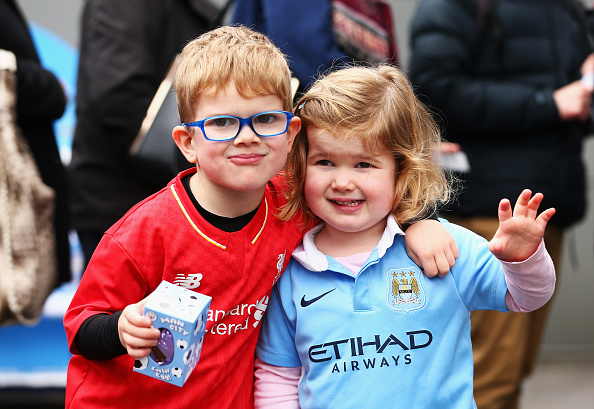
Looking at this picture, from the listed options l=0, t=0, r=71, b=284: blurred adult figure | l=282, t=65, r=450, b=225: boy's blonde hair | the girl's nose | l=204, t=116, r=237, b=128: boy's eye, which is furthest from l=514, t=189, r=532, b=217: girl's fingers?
l=0, t=0, r=71, b=284: blurred adult figure

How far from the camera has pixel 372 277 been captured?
1851 millimetres

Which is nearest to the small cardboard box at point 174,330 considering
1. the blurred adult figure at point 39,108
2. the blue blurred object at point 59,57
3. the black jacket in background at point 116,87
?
the black jacket in background at point 116,87

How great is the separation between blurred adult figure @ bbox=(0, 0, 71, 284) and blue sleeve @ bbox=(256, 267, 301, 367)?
152 cm

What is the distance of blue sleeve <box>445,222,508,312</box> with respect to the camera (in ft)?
5.85

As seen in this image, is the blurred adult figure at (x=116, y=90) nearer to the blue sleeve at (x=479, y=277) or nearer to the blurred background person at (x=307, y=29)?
the blurred background person at (x=307, y=29)

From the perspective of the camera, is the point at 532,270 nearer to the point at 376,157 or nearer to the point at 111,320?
the point at 376,157

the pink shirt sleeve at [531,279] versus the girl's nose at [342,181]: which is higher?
the girl's nose at [342,181]

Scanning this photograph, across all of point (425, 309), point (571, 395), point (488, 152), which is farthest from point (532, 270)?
point (571, 395)

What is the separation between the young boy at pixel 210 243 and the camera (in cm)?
170

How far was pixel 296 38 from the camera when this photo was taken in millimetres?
2768

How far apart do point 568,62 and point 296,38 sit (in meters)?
1.26

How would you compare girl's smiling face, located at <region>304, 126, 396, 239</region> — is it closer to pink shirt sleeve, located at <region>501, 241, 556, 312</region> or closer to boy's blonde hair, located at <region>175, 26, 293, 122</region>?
boy's blonde hair, located at <region>175, 26, 293, 122</region>

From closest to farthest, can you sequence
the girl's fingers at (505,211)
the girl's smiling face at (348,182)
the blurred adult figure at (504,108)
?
the girl's fingers at (505,211) < the girl's smiling face at (348,182) < the blurred adult figure at (504,108)

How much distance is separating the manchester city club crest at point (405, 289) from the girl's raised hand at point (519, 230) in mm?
257
